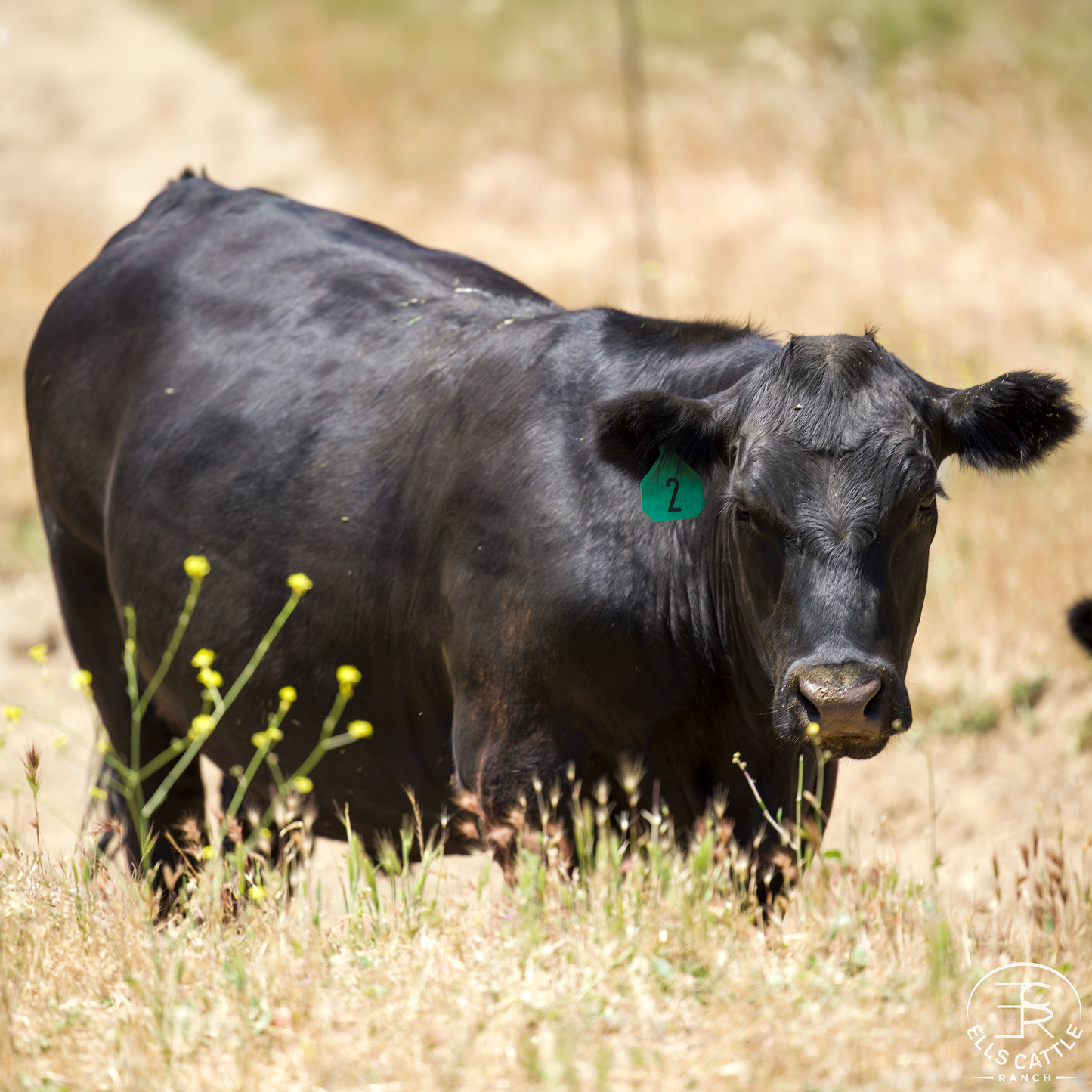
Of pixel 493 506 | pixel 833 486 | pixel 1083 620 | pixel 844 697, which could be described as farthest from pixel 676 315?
pixel 844 697

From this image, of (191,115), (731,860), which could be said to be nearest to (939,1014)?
(731,860)

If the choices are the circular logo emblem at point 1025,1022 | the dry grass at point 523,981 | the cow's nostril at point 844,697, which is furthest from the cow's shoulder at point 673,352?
the circular logo emblem at point 1025,1022

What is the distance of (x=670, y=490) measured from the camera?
11.5ft

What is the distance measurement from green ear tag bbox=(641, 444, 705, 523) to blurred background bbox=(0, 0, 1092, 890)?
0.76 metres

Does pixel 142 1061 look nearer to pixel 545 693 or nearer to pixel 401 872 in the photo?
pixel 401 872

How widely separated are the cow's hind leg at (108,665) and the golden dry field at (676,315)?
0.47 meters

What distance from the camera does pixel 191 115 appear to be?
93.4 feet

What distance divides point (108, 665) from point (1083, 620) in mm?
3570

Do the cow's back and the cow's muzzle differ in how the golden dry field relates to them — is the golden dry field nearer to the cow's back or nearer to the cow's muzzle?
the cow's muzzle

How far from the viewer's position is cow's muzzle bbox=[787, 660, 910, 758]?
9.56ft

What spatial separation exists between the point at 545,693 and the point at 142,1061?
1.47m

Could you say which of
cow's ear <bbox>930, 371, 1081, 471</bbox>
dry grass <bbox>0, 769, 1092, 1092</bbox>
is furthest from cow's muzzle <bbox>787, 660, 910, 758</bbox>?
cow's ear <bbox>930, 371, 1081, 471</bbox>

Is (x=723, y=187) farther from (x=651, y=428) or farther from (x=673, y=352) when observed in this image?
(x=651, y=428)

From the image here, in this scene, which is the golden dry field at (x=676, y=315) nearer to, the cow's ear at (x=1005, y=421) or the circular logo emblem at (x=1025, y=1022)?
the circular logo emblem at (x=1025, y=1022)
